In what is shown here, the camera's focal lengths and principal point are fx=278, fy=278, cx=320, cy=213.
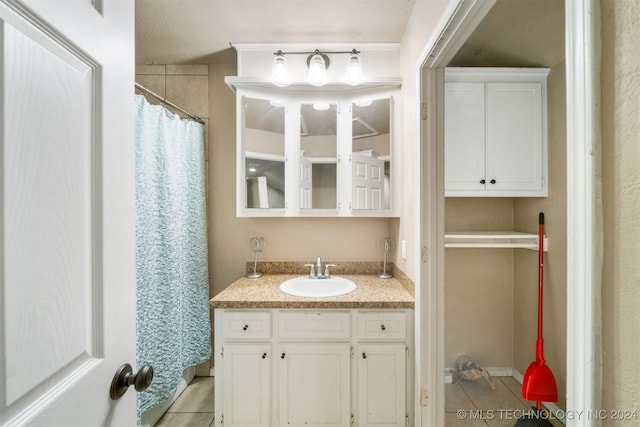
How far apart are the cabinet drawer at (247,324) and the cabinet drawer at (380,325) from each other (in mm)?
510

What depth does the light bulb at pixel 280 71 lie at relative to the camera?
1810 mm

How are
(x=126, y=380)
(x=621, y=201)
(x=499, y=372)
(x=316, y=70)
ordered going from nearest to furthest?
(x=621, y=201) < (x=126, y=380) < (x=316, y=70) < (x=499, y=372)

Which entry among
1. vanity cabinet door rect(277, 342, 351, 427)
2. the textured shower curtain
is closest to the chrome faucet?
vanity cabinet door rect(277, 342, 351, 427)

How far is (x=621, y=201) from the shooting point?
0.45 m

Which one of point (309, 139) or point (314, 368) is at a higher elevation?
point (309, 139)

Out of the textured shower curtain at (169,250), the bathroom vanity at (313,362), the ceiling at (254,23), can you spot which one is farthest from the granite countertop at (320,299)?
the ceiling at (254,23)

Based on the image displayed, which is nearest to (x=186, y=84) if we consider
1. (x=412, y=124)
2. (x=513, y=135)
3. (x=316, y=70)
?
(x=316, y=70)

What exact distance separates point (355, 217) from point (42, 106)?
5.76 ft

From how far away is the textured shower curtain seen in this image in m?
1.46

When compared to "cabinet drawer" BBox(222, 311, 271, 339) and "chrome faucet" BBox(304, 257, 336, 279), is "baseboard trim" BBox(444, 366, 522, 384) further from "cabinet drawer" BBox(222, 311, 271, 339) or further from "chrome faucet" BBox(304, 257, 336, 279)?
"cabinet drawer" BBox(222, 311, 271, 339)

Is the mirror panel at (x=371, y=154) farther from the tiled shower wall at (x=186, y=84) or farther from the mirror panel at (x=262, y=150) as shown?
the tiled shower wall at (x=186, y=84)

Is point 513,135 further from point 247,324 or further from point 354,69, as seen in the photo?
point 247,324

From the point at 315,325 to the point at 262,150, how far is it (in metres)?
1.17

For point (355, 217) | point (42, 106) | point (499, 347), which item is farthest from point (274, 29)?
point (499, 347)
